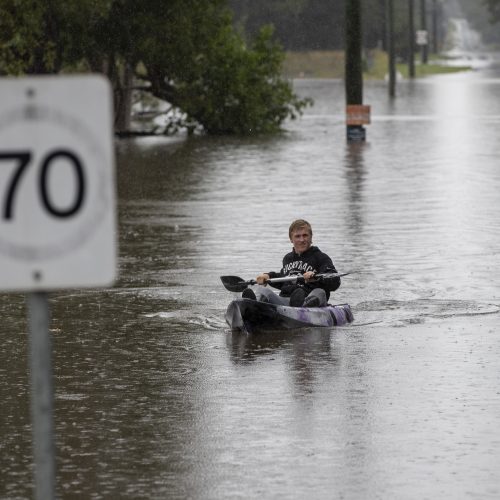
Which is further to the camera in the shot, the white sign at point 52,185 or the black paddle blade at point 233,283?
the black paddle blade at point 233,283

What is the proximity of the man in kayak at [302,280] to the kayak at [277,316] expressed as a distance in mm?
135

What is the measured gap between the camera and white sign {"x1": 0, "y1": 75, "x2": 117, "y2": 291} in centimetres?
470

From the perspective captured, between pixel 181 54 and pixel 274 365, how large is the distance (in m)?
28.1

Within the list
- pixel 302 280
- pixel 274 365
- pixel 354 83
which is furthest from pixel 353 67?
pixel 274 365

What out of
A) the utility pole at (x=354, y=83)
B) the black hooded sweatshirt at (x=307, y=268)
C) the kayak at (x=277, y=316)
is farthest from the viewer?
the utility pole at (x=354, y=83)

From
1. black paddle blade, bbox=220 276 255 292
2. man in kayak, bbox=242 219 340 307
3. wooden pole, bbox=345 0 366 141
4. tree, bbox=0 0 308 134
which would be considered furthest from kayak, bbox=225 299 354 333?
tree, bbox=0 0 308 134

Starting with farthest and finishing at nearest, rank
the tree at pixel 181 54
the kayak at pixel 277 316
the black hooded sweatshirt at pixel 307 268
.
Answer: the tree at pixel 181 54
the black hooded sweatshirt at pixel 307 268
the kayak at pixel 277 316

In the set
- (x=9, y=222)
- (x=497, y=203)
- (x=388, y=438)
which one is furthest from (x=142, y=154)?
(x=9, y=222)

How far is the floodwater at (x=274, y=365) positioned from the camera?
798cm

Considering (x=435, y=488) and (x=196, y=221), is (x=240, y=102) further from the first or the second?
(x=435, y=488)

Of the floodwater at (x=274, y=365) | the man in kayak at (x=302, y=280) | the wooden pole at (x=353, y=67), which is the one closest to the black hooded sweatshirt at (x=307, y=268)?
the man in kayak at (x=302, y=280)

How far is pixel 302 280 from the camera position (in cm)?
1282

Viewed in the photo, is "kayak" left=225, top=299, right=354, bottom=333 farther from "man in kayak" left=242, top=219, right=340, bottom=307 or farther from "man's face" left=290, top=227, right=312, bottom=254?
"man's face" left=290, top=227, right=312, bottom=254

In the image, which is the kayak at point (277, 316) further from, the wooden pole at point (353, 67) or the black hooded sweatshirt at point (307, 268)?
the wooden pole at point (353, 67)
